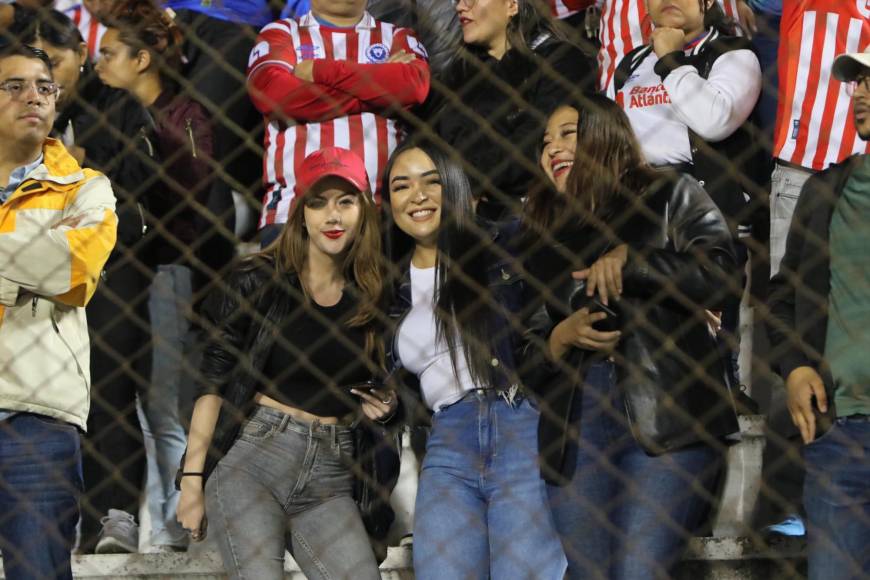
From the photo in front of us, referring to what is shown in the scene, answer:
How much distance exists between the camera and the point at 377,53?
395cm

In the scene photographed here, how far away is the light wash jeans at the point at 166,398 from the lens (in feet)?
12.3

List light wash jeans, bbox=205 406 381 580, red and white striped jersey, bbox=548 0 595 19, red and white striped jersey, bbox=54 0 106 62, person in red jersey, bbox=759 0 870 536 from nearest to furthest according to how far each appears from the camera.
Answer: light wash jeans, bbox=205 406 381 580 → person in red jersey, bbox=759 0 870 536 → red and white striped jersey, bbox=548 0 595 19 → red and white striped jersey, bbox=54 0 106 62

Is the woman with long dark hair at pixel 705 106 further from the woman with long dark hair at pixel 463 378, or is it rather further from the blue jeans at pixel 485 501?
the blue jeans at pixel 485 501

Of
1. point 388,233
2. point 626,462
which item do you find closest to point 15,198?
point 388,233

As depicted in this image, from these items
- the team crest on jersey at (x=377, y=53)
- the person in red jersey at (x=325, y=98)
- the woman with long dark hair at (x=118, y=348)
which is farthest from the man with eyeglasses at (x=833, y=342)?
the woman with long dark hair at (x=118, y=348)

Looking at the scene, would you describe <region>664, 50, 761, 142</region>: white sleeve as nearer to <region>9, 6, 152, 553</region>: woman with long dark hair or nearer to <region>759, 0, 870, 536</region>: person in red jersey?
<region>759, 0, 870, 536</region>: person in red jersey

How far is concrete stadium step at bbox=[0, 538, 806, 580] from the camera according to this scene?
134 inches

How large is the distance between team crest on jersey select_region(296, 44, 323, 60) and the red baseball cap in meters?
0.64

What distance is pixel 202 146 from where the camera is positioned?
405cm

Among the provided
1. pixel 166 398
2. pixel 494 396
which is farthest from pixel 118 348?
pixel 494 396

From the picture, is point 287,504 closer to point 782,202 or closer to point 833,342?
point 833,342

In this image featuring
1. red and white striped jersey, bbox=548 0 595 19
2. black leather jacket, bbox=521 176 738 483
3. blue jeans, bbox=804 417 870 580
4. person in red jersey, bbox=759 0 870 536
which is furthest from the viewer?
red and white striped jersey, bbox=548 0 595 19

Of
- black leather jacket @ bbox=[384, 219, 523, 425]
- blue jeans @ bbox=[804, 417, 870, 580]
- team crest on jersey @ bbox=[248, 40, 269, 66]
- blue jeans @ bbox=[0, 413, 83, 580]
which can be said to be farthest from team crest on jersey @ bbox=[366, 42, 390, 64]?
blue jeans @ bbox=[804, 417, 870, 580]

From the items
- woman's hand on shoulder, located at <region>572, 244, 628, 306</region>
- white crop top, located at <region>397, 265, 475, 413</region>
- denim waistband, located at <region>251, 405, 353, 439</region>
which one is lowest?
denim waistband, located at <region>251, 405, 353, 439</region>
